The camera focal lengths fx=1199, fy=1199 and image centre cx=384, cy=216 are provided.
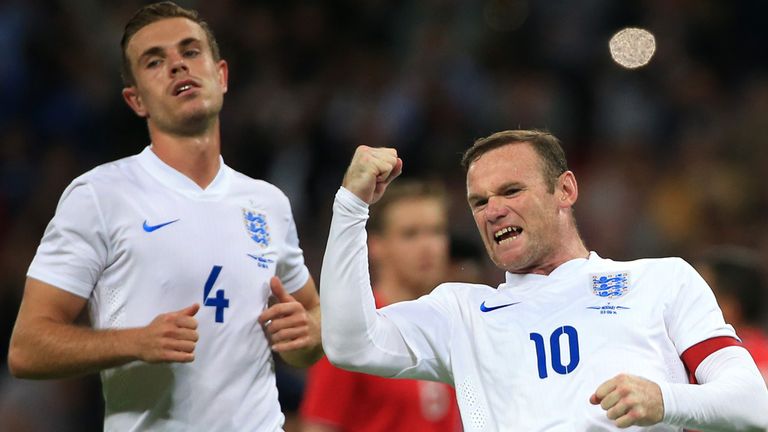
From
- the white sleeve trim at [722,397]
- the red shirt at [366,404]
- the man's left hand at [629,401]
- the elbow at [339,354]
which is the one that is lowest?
the red shirt at [366,404]

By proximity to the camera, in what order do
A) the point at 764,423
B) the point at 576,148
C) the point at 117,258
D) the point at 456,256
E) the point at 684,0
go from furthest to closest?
1. the point at 684,0
2. the point at 576,148
3. the point at 456,256
4. the point at 117,258
5. the point at 764,423

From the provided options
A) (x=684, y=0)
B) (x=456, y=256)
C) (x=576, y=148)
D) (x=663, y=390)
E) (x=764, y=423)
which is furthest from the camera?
(x=684, y=0)

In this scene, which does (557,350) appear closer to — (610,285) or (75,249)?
(610,285)

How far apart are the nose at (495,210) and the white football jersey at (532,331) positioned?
0.94ft

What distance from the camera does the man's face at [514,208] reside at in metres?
4.05

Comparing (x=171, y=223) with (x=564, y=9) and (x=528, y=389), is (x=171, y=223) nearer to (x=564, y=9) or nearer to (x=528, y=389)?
(x=528, y=389)

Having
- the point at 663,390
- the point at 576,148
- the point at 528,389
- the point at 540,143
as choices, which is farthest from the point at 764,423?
the point at 576,148

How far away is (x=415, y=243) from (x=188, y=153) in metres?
1.65

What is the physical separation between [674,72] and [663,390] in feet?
23.8

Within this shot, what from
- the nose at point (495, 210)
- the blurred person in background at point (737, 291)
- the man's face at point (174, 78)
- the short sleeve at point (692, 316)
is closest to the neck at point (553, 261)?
the nose at point (495, 210)

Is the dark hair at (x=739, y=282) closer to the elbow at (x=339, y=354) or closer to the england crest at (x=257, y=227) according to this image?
the england crest at (x=257, y=227)

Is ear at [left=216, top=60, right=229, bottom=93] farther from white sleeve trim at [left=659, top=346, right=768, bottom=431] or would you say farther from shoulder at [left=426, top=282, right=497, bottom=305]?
white sleeve trim at [left=659, top=346, right=768, bottom=431]

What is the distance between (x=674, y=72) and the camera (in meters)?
10.4

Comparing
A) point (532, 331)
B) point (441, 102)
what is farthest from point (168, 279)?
point (441, 102)
